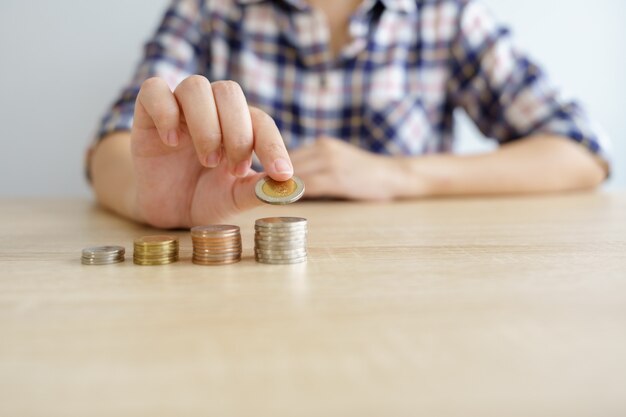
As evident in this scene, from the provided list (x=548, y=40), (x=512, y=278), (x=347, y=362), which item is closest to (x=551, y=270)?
(x=512, y=278)

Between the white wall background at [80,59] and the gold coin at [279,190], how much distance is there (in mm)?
1778

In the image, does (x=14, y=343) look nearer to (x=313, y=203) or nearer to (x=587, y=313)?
(x=587, y=313)

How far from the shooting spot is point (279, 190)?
0.64 metres

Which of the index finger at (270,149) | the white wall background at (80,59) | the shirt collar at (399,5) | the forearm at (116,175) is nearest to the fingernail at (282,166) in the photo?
the index finger at (270,149)

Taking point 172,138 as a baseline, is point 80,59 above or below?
above

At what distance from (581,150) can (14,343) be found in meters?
1.38

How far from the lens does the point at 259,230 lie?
1.98 feet

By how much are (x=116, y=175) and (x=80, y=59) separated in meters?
1.33

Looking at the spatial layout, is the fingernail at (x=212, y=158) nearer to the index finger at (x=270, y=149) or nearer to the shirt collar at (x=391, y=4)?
the index finger at (x=270, y=149)

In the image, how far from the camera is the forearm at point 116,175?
0.96m

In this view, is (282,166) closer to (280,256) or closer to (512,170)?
(280,256)

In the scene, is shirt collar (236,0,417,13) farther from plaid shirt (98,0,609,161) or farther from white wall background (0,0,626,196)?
white wall background (0,0,626,196)

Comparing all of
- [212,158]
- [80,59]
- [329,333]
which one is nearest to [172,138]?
[212,158]

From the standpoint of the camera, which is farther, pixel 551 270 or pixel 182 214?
pixel 182 214
